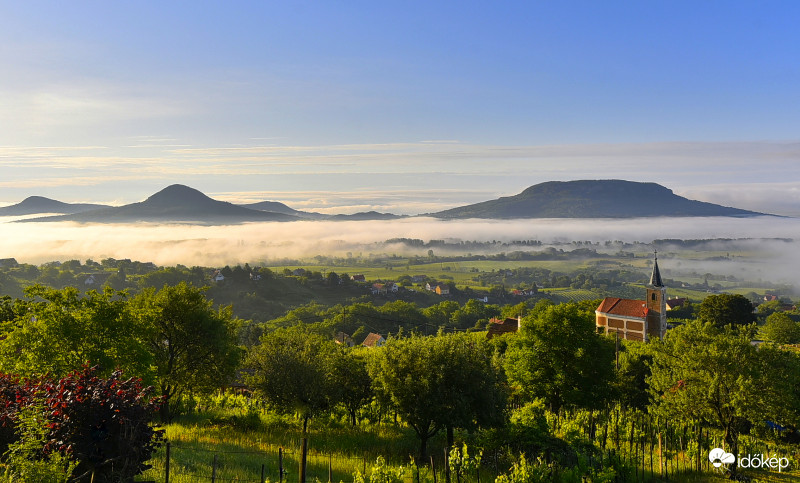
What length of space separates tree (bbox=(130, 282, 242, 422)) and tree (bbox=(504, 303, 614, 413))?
1686cm

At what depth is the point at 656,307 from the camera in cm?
7550

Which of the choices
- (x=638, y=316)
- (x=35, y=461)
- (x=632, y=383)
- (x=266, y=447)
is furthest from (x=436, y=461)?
(x=638, y=316)

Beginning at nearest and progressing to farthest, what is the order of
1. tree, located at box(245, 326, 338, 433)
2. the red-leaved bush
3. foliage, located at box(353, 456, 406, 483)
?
1. the red-leaved bush
2. foliage, located at box(353, 456, 406, 483)
3. tree, located at box(245, 326, 338, 433)

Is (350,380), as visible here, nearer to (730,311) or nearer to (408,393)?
(408,393)

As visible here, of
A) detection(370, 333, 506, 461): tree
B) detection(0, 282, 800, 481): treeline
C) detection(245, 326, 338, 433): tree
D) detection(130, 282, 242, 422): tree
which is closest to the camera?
detection(0, 282, 800, 481): treeline

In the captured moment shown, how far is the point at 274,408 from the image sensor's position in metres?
21.1

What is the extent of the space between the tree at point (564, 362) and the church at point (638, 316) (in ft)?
164

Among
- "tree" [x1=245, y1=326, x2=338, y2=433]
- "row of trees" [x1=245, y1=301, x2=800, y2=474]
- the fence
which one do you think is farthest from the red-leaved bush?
"tree" [x1=245, y1=326, x2=338, y2=433]

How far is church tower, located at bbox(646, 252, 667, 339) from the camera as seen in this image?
74500mm

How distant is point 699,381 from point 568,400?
29.4ft

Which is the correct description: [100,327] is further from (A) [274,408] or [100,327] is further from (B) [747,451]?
(B) [747,451]

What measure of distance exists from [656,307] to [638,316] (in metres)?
4.49

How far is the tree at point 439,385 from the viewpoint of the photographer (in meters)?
16.8

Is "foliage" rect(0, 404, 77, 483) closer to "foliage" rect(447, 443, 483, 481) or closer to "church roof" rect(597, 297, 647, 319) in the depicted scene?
"foliage" rect(447, 443, 483, 481)
